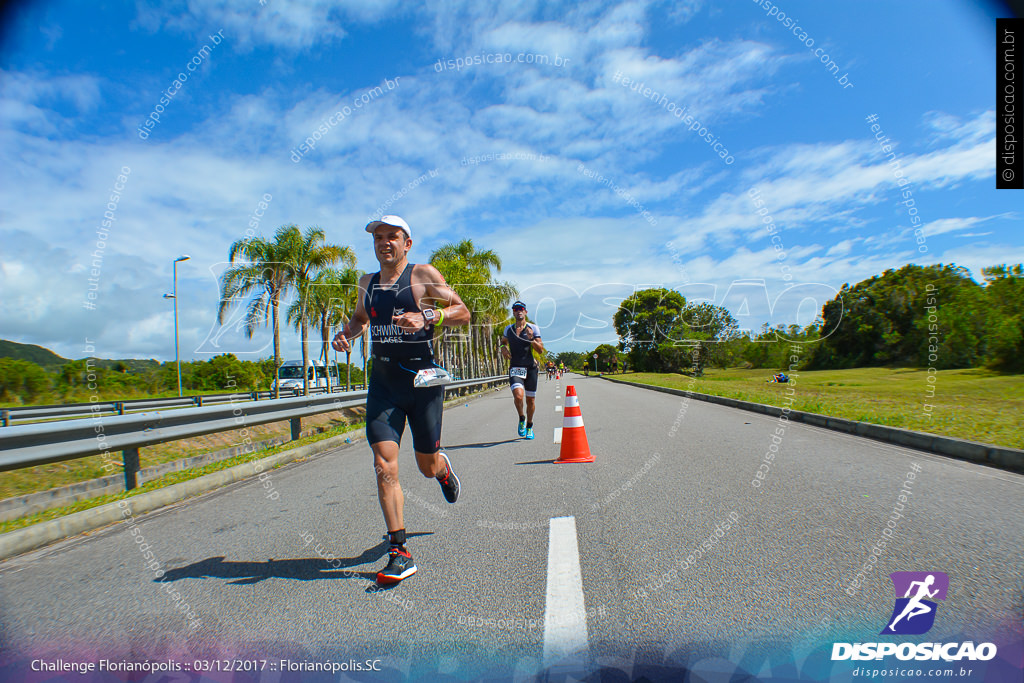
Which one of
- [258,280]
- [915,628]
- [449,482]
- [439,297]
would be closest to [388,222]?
[439,297]

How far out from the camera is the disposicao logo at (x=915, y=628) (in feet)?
7.19

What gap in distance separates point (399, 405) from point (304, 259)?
25.8m

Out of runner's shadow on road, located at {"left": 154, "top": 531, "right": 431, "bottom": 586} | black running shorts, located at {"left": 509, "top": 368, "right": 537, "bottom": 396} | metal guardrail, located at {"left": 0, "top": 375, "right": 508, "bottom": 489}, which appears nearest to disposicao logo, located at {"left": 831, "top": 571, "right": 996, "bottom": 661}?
runner's shadow on road, located at {"left": 154, "top": 531, "right": 431, "bottom": 586}

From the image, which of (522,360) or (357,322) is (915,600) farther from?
(522,360)

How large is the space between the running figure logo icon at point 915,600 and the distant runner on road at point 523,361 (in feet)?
21.3

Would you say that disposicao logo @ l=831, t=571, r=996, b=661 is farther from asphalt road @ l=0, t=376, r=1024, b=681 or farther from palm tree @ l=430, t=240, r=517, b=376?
palm tree @ l=430, t=240, r=517, b=376

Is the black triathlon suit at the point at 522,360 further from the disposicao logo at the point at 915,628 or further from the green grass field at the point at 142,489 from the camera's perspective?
the disposicao logo at the point at 915,628

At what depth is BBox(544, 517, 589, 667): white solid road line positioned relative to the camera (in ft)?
7.41

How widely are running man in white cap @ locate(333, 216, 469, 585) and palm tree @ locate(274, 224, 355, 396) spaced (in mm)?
23795

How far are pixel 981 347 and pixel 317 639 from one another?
39.6m

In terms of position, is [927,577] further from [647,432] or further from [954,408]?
[954,408]

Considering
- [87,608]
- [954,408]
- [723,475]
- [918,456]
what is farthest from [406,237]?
[954,408]

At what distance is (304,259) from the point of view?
27.1 m

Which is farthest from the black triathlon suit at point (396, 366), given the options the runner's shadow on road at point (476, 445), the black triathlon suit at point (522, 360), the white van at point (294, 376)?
the white van at point (294, 376)
